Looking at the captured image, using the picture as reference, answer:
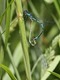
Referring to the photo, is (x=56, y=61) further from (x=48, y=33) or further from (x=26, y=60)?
(x=48, y=33)

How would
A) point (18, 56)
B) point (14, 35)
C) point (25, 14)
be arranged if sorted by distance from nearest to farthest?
1. point (25, 14)
2. point (18, 56)
3. point (14, 35)

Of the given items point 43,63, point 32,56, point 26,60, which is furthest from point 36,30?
point 26,60

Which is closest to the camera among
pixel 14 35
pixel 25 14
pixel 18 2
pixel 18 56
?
pixel 18 2

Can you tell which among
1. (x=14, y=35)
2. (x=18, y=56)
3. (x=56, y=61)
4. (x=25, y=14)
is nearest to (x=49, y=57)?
(x=56, y=61)

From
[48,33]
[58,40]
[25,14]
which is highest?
[25,14]

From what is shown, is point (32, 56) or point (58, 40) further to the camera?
point (32, 56)

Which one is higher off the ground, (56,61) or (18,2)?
(18,2)
